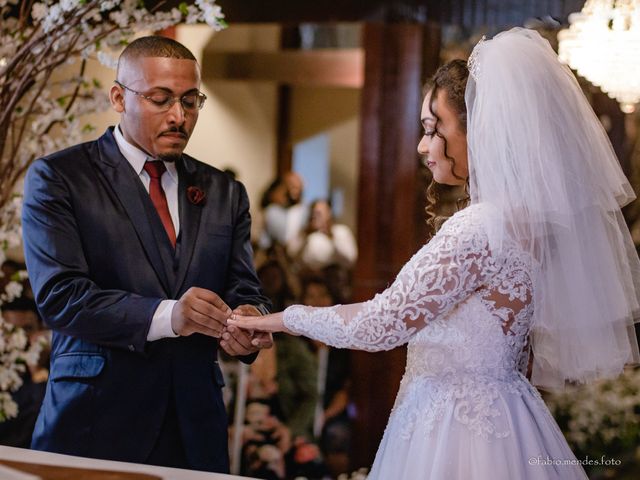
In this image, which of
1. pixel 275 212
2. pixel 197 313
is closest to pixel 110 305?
pixel 197 313

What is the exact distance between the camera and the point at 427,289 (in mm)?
2443

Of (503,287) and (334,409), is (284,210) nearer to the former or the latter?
(334,409)

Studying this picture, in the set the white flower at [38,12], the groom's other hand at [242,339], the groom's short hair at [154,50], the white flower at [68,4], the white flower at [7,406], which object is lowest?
the white flower at [7,406]

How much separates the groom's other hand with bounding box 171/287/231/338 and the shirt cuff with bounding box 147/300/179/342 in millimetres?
17

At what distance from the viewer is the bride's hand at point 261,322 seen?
2.70m

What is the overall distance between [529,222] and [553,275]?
6.3 inches

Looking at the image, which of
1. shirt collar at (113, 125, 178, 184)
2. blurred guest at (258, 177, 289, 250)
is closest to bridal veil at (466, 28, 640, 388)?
shirt collar at (113, 125, 178, 184)

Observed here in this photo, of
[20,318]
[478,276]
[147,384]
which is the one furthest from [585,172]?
[20,318]

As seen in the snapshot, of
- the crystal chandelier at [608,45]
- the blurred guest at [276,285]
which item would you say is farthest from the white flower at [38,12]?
the blurred guest at [276,285]

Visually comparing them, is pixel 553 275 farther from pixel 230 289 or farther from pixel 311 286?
pixel 311 286

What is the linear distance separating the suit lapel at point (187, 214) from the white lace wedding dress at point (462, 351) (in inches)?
16.7

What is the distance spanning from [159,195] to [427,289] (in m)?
0.90

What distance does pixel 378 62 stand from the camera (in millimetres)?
6539

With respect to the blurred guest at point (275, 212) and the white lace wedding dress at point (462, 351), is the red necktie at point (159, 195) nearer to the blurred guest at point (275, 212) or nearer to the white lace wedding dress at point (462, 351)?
the white lace wedding dress at point (462, 351)
